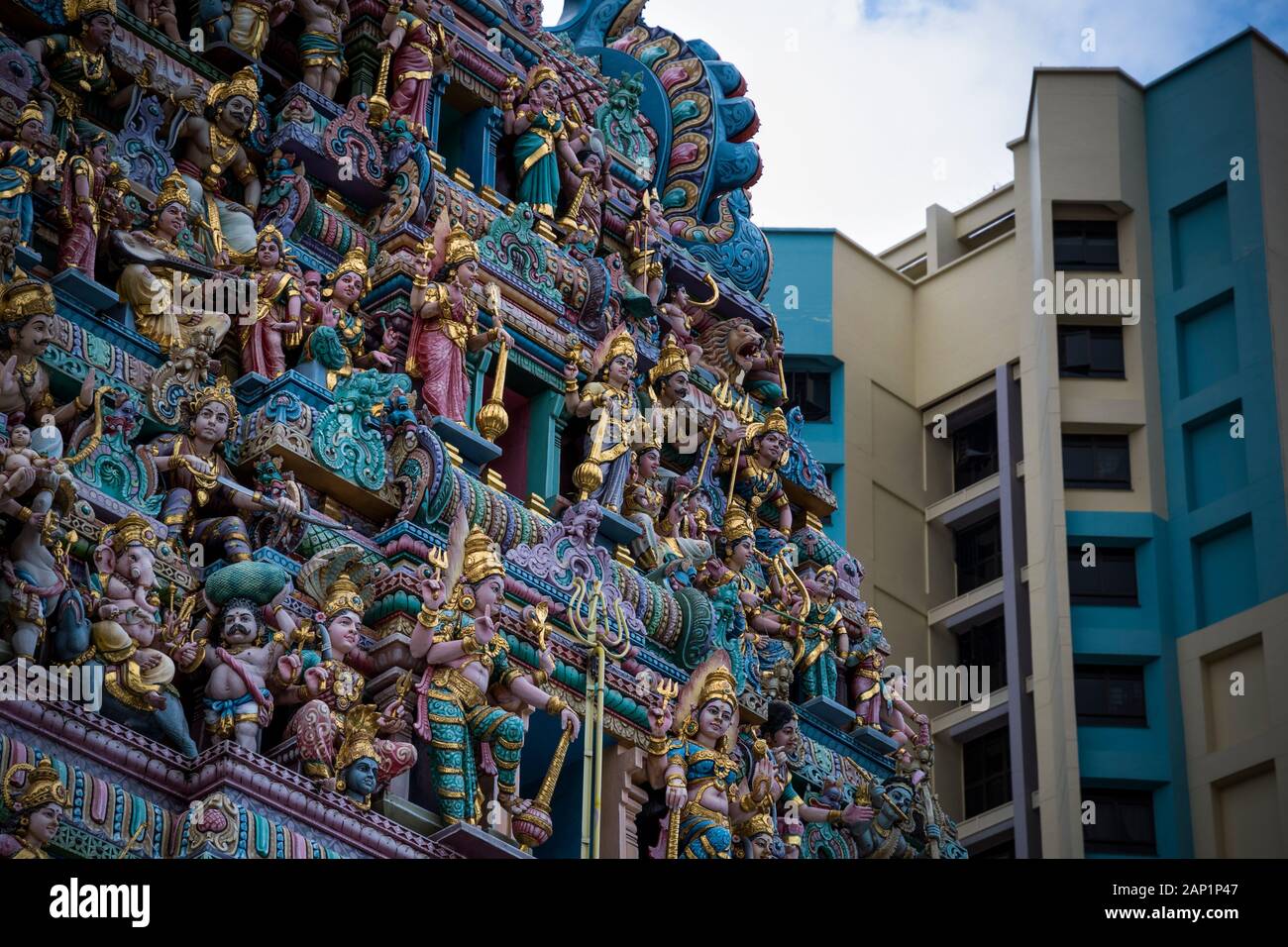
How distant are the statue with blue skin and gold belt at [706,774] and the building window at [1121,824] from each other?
1595cm

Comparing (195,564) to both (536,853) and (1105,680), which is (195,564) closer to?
(536,853)

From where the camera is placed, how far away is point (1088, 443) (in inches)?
1813

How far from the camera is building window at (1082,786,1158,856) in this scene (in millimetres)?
42000

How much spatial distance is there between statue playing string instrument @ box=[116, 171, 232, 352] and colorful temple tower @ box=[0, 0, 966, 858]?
35 millimetres

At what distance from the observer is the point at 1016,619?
1764 inches

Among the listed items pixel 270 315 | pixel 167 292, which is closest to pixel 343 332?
pixel 270 315

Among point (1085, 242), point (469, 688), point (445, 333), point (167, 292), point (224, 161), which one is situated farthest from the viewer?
point (1085, 242)

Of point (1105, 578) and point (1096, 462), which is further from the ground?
point (1096, 462)

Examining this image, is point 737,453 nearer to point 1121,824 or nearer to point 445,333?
point 445,333

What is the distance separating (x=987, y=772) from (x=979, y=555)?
415 cm

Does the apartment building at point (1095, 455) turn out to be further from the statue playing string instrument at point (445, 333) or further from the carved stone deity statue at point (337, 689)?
the carved stone deity statue at point (337, 689)

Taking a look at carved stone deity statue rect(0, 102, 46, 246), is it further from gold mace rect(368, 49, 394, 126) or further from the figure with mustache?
gold mace rect(368, 49, 394, 126)
